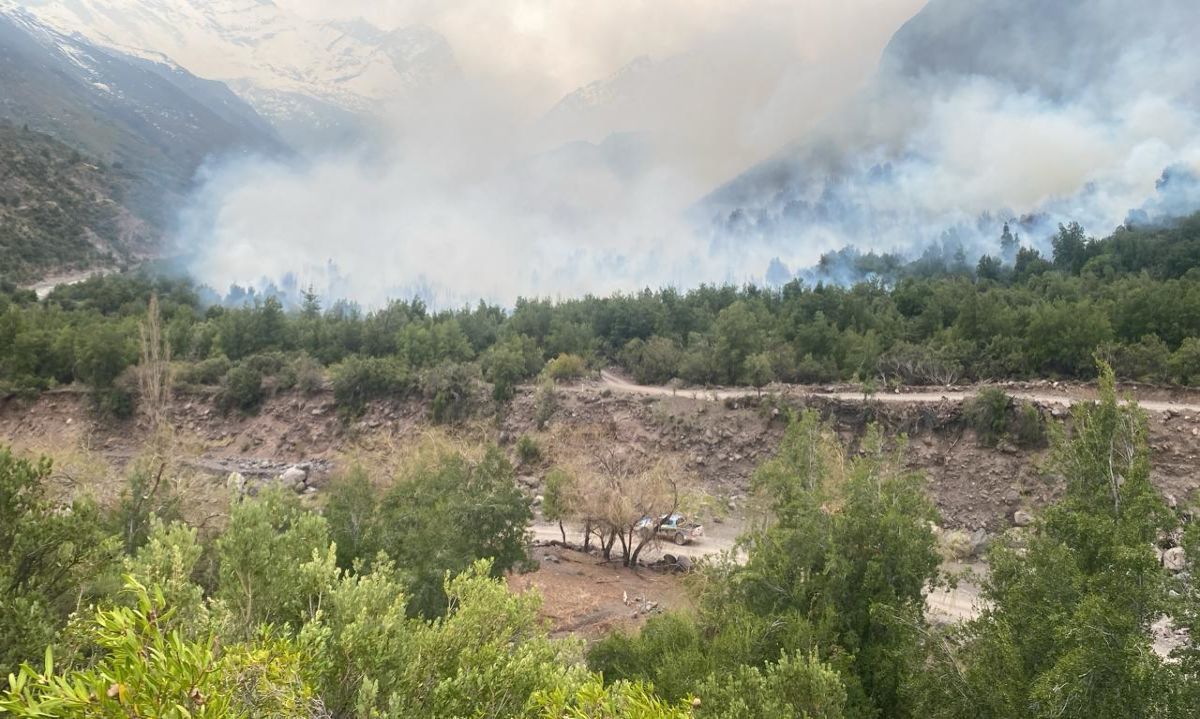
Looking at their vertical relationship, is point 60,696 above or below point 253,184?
below

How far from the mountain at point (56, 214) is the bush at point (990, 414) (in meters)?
111

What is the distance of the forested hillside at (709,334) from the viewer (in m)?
43.2

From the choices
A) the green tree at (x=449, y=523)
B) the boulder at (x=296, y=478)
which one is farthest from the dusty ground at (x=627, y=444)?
the green tree at (x=449, y=523)

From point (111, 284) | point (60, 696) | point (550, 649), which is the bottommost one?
point (550, 649)

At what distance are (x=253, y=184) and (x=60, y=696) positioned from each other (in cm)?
22965

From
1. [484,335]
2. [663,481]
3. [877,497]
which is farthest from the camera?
[484,335]

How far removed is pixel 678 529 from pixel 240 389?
152 feet

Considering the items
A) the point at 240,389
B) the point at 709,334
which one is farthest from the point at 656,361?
the point at 240,389

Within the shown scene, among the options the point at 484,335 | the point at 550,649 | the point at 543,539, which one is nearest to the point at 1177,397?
the point at 543,539

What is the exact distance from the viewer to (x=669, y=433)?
48.2 meters

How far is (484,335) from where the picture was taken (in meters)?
68.8

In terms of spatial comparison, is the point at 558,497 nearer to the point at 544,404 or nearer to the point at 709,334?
the point at 544,404

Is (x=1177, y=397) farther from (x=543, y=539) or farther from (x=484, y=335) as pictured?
(x=484, y=335)

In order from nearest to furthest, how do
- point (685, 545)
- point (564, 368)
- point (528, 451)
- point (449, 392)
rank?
point (685, 545), point (528, 451), point (449, 392), point (564, 368)
